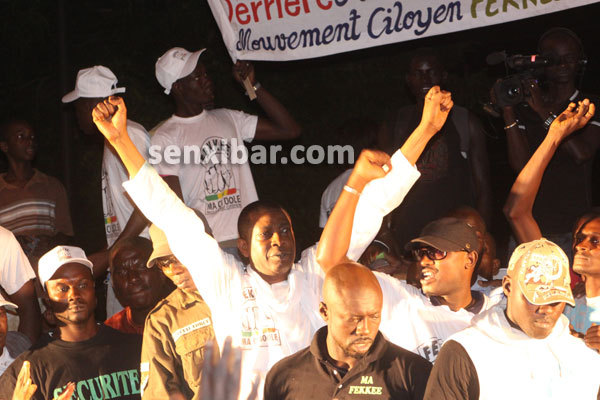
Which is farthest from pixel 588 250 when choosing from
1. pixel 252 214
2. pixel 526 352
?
pixel 252 214

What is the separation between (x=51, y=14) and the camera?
1017cm

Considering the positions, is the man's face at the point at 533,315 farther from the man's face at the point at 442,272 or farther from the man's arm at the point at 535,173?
the man's arm at the point at 535,173

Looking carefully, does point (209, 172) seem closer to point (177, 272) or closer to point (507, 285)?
point (177, 272)

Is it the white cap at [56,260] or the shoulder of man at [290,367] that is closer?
the shoulder of man at [290,367]

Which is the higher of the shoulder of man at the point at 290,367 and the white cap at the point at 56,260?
the white cap at the point at 56,260

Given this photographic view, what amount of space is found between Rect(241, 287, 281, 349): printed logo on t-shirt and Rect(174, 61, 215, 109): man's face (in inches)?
69.4

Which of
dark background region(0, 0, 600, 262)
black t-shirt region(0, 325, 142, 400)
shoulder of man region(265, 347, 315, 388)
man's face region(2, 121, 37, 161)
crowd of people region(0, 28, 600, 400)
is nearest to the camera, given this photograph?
crowd of people region(0, 28, 600, 400)

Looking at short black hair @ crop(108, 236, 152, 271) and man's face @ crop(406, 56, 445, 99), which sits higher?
man's face @ crop(406, 56, 445, 99)

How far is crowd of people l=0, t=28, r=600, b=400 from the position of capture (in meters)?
5.07

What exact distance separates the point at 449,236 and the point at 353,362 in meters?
0.92

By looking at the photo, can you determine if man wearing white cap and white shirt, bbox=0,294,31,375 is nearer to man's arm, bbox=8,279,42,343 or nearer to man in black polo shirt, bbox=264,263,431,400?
man's arm, bbox=8,279,42,343

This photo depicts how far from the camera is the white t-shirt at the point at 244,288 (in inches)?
224

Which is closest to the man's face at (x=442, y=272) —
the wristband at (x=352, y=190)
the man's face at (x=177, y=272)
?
the wristband at (x=352, y=190)

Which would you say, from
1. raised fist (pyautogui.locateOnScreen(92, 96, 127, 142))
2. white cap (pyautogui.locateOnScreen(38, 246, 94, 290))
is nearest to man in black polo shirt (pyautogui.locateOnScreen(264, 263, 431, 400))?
raised fist (pyautogui.locateOnScreen(92, 96, 127, 142))
